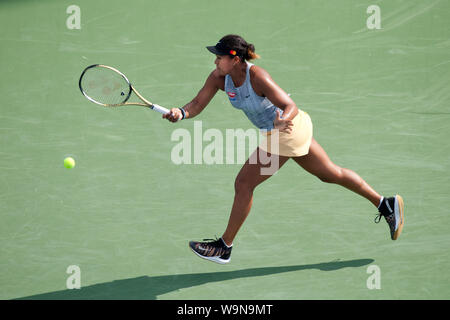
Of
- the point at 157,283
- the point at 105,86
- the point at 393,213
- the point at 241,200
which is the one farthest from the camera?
the point at 105,86

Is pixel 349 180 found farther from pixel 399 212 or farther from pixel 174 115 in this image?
pixel 174 115

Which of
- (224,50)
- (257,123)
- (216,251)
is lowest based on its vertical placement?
(216,251)

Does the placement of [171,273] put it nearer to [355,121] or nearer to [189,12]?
[355,121]

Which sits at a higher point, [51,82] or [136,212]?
[51,82]

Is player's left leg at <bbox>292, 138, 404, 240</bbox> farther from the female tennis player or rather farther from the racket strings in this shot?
the racket strings

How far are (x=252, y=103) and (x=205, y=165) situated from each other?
140 centimetres

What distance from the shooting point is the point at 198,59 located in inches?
281

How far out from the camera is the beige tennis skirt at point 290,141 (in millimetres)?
4785

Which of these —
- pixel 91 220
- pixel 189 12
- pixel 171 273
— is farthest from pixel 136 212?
pixel 189 12

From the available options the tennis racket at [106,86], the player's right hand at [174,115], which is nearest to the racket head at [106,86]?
the tennis racket at [106,86]

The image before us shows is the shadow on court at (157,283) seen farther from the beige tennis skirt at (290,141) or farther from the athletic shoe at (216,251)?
the beige tennis skirt at (290,141)

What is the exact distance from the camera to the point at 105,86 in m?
5.30

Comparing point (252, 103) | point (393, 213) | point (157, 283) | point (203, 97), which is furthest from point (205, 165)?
point (393, 213)

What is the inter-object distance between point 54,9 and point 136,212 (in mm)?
3116
